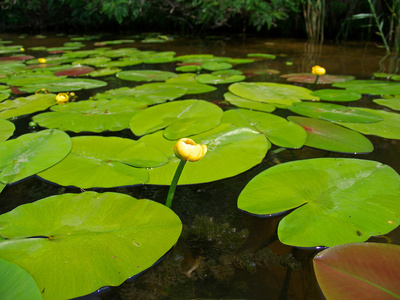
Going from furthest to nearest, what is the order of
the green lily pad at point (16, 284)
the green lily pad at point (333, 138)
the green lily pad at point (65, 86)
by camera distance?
the green lily pad at point (65, 86), the green lily pad at point (333, 138), the green lily pad at point (16, 284)

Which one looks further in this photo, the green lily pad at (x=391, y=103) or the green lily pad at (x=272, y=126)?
the green lily pad at (x=391, y=103)

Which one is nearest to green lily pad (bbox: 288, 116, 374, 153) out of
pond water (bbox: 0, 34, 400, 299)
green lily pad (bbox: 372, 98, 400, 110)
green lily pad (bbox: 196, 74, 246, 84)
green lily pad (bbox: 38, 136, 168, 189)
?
pond water (bbox: 0, 34, 400, 299)

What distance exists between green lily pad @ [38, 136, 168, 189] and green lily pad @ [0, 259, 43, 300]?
0.30m

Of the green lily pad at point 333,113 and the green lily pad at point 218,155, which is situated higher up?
the green lily pad at point 333,113

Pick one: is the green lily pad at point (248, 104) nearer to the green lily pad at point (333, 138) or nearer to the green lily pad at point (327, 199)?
the green lily pad at point (333, 138)

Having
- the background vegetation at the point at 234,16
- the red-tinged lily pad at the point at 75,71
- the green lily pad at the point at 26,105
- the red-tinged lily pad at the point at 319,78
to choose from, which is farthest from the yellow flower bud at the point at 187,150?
the background vegetation at the point at 234,16

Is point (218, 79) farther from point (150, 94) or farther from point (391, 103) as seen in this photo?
point (391, 103)

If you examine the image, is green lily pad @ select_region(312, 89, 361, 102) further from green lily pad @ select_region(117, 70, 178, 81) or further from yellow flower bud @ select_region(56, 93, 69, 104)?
yellow flower bud @ select_region(56, 93, 69, 104)

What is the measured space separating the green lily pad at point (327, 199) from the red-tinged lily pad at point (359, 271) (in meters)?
0.04

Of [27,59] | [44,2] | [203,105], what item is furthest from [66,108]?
[44,2]

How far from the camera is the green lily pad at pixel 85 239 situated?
0.49 m

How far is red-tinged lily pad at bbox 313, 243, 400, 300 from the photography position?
0.44m

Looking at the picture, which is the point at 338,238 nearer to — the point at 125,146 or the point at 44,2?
the point at 125,146

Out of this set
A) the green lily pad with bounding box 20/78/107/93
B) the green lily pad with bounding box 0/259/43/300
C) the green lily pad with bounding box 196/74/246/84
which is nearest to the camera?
the green lily pad with bounding box 0/259/43/300
